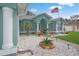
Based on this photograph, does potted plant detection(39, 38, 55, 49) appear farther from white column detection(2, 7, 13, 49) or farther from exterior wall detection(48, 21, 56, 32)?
white column detection(2, 7, 13, 49)

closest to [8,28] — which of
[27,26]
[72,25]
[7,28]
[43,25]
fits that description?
[7,28]

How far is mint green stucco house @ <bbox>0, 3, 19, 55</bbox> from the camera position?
299 cm

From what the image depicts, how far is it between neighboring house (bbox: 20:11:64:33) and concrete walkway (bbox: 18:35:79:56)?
11 centimetres

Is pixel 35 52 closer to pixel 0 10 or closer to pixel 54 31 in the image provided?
pixel 54 31

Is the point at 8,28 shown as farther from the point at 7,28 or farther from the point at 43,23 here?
the point at 43,23

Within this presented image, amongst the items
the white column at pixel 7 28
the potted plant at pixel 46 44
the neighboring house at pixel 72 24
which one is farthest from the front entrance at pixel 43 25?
the white column at pixel 7 28

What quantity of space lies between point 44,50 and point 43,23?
335 mm

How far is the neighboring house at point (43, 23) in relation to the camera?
3.03m

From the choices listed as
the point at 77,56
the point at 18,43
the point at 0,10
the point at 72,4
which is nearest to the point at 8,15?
the point at 0,10

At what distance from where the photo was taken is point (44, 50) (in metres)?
3.03

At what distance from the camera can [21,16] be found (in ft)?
10.00

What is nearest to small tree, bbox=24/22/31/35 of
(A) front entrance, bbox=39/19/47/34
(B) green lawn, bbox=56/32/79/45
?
(A) front entrance, bbox=39/19/47/34

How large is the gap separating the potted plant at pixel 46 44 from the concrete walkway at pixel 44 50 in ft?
0.12

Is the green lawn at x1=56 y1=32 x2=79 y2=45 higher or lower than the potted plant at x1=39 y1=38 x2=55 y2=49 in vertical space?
higher
